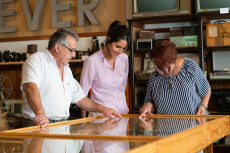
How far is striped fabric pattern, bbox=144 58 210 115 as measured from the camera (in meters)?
2.71

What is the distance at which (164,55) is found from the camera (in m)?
2.60

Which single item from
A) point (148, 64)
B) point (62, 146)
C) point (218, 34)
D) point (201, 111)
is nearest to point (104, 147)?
point (62, 146)

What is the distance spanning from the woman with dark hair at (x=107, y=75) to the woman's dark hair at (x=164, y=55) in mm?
628

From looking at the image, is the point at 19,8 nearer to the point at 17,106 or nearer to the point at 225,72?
the point at 17,106

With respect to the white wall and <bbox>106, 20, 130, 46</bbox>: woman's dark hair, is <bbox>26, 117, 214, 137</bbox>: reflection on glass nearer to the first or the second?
<bbox>106, 20, 130, 46</bbox>: woman's dark hair

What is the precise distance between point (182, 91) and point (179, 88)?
29 mm

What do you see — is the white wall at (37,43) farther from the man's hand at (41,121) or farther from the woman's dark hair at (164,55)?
the man's hand at (41,121)

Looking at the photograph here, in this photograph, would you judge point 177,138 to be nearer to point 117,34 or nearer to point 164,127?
point 164,127

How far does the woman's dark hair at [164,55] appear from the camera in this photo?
2602 mm

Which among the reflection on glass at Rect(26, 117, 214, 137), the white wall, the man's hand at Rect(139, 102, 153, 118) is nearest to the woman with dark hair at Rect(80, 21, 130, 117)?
the man's hand at Rect(139, 102, 153, 118)

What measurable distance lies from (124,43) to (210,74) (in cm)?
186

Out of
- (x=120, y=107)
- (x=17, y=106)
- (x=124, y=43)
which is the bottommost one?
(x=17, y=106)

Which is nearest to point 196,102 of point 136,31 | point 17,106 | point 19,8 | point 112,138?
point 112,138

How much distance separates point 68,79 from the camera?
2904mm
